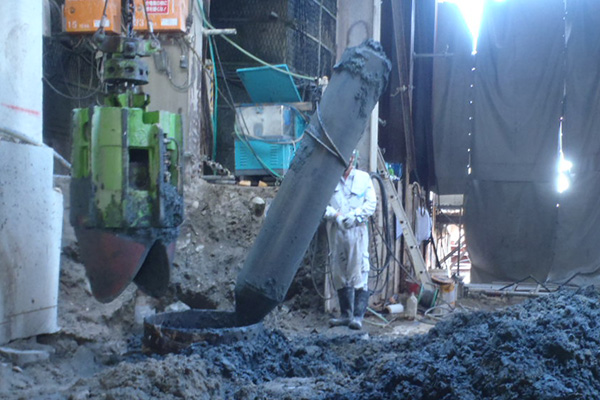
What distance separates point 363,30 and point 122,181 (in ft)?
17.1

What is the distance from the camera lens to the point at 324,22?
958cm

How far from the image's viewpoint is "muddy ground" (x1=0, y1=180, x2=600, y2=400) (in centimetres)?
320

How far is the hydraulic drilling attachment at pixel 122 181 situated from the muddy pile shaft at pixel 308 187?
3.78 feet

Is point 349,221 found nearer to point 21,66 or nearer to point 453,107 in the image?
point 21,66

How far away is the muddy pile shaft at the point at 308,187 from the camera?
165 inches

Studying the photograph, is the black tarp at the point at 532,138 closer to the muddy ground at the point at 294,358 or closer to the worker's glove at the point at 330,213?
the muddy ground at the point at 294,358

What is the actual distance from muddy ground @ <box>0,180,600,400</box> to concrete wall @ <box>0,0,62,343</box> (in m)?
0.24

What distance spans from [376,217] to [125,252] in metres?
5.12

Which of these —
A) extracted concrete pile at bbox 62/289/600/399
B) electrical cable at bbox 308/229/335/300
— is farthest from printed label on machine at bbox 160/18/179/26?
extracted concrete pile at bbox 62/289/600/399

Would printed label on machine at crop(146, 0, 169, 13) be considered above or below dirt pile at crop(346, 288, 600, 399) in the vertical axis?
above

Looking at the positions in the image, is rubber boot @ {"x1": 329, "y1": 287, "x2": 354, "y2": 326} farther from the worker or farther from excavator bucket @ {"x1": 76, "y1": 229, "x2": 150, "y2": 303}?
excavator bucket @ {"x1": 76, "y1": 229, "x2": 150, "y2": 303}

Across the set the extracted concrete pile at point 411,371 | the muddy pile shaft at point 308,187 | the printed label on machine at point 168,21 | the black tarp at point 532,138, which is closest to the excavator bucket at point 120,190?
the extracted concrete pile at point 411,371

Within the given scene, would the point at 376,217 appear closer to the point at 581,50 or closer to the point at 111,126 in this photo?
the point at 581,50

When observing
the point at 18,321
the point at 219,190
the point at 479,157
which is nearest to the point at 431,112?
the point at 479,157
